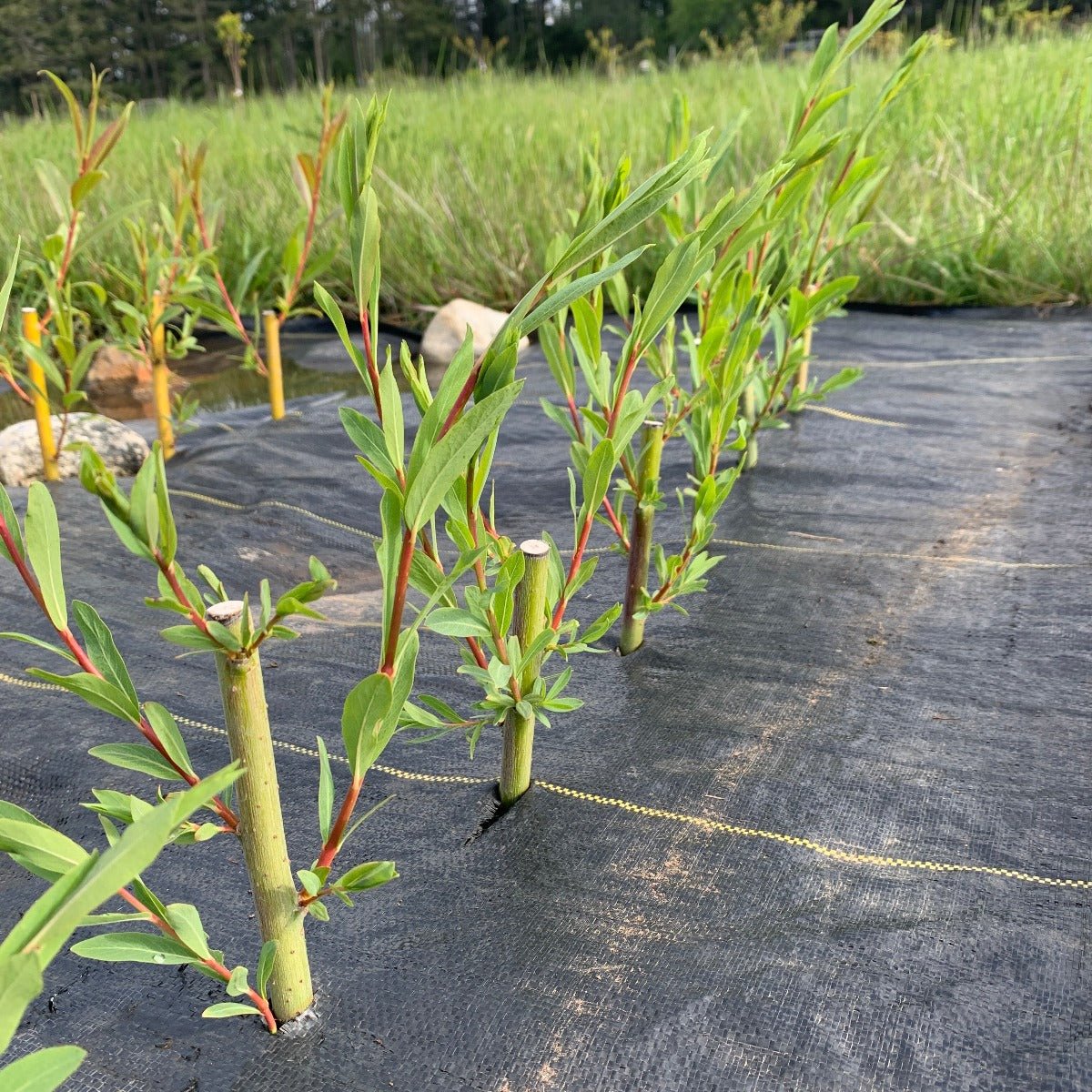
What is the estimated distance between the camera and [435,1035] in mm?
789

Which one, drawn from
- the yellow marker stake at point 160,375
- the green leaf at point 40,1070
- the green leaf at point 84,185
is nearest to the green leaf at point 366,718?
the green leaf at point 40,1070

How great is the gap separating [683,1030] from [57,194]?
2.22 m

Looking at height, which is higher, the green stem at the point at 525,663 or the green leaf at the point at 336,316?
the green leaf at the point at 336,316

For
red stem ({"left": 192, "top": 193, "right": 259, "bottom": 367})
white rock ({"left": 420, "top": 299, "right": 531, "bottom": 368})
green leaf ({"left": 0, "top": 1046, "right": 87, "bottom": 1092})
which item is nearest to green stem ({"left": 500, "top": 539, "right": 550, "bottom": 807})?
green leaf ({"left": 0, "top": 1046, "right": 87, "bottom": 1092})

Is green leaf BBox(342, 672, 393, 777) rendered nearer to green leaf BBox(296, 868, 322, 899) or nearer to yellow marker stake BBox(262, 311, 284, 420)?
green leaf BBox(296, 868, 322, 899)

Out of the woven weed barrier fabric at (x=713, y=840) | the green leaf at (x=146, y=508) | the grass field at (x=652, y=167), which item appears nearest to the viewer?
the green leaf at (x=146, y=508)

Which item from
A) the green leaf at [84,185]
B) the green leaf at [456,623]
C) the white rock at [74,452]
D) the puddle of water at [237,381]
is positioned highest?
the green leaf at [84,185]

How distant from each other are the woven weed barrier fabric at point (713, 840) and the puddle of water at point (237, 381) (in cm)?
227

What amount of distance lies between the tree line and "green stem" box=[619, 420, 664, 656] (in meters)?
18.9

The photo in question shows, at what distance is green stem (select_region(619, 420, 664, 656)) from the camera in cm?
126

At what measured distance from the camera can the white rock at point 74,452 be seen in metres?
2.74

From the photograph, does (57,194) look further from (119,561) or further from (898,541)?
(898,541)

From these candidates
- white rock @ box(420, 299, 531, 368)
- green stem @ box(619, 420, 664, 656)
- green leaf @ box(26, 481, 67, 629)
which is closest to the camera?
green leaf @ box(26, 481, 67, 629)

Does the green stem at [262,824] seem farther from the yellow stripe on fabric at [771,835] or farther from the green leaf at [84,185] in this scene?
the green leaf at [84,185]
